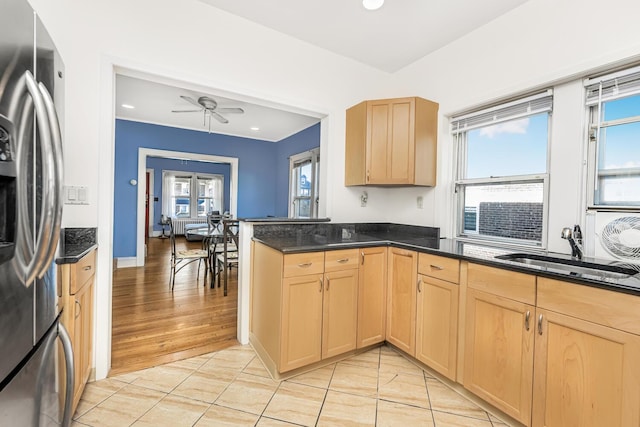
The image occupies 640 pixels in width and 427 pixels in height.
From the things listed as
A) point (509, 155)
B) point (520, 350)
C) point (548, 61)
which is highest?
point (548, 61)

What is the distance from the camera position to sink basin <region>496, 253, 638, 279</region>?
1411 millimetres

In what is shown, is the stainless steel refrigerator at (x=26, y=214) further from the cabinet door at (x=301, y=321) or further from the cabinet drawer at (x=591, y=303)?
the cabinet drawer at (x=591, y=303)

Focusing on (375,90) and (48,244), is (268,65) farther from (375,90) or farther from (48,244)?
(48,244)

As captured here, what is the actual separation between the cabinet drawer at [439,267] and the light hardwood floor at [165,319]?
167 centimetres

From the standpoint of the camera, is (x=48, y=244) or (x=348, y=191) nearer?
(x=48, y=244)

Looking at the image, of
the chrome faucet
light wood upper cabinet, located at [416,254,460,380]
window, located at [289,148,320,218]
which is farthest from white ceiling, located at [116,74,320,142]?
the chrome faucet

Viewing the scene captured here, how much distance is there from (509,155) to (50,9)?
129 inches

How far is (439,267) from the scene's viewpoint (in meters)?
1.87

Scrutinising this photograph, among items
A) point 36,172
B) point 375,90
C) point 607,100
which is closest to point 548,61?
point 607,100

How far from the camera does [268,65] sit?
2406 millimetres

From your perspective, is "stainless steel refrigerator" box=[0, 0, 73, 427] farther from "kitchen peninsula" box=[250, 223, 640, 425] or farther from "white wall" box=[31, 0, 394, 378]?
"kitchen peninsula" box=[250, 223, 640, 425]

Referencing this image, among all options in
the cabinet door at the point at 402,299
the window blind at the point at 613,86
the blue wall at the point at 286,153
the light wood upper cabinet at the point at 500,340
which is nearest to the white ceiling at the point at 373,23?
the window blind at the point at 613,86

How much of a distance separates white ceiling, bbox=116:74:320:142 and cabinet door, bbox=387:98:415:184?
1164 mm

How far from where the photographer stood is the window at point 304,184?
4.82 metres
